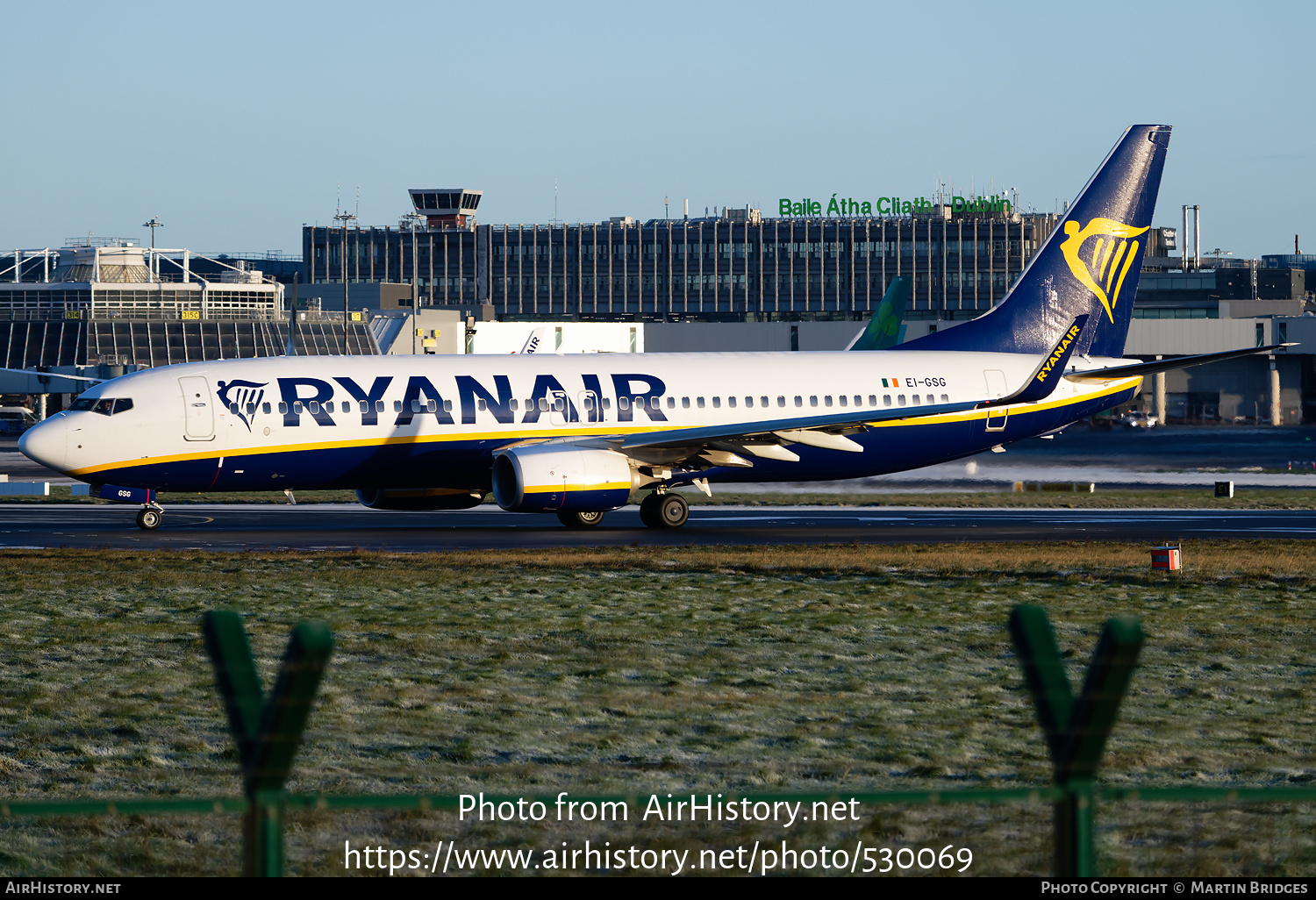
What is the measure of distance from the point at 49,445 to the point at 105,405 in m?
1.59

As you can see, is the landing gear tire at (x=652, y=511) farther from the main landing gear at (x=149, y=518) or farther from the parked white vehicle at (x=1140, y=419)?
the parked white vehicle at (x=1140, y=419)

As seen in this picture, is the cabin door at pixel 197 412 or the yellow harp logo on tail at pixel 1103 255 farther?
the yellow harp logo on tail at pixel 1103 255

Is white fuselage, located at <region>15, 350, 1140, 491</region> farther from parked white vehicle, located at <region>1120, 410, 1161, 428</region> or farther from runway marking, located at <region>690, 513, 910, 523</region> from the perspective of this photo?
parked white vehicle, located at <region>1120, 410, 1161, 428</region>

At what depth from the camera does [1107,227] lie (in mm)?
46094

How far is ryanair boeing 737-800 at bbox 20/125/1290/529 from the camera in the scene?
3641 cm

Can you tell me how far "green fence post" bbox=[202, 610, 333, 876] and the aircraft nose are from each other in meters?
32.5

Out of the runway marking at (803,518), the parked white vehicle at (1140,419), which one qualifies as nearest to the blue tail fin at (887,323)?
the runway marking at (803,518)

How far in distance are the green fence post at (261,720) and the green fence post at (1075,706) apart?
2.69 meters

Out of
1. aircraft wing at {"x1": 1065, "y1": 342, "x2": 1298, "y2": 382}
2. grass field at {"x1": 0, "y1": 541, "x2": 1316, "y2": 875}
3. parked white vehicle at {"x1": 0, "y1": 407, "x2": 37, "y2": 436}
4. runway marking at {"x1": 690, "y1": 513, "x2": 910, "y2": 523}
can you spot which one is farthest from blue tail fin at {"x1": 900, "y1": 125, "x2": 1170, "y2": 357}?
parked white vehicle at {"x1": 0, "y1": 407, "x2": 37, "y2": 436}

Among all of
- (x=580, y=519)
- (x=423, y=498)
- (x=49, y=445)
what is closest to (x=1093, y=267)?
(x=580, y=519)

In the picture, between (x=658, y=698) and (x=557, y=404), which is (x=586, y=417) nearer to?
(x=557, y=404)

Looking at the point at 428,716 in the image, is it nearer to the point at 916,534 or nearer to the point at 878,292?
the point at 916,534

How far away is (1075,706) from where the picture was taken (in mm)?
5824

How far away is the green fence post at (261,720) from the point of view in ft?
18.6
